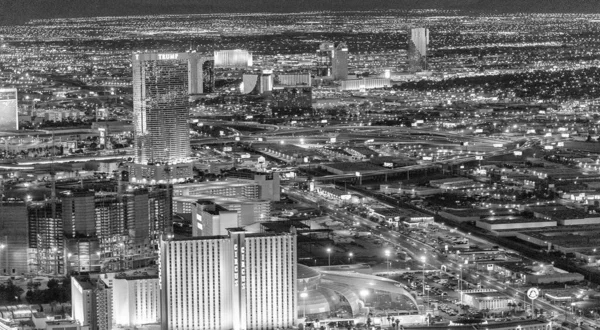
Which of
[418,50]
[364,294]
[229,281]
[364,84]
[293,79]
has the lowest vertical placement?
[364,294]

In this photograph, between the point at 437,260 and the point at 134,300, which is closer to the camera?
the point at 134,300

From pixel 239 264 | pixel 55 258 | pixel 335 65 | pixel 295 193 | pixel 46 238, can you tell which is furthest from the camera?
pixel 335 65

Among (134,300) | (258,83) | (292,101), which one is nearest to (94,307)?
(134,300)

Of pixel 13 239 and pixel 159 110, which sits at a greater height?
pixel 159 110

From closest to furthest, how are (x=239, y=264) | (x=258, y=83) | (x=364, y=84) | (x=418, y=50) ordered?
(x=239, y=264) → (x=258, y=83) → (x=364, y=84) → (x=418, y=50)

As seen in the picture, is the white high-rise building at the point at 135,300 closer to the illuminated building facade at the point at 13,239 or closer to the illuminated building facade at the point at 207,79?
the illuminated building facade at the point at 13,239

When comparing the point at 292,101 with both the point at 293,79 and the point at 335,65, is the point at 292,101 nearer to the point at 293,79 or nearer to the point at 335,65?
the point at 293,79

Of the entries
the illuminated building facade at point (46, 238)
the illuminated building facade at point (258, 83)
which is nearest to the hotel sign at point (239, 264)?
the illuminated building facade at point (46, 238)
